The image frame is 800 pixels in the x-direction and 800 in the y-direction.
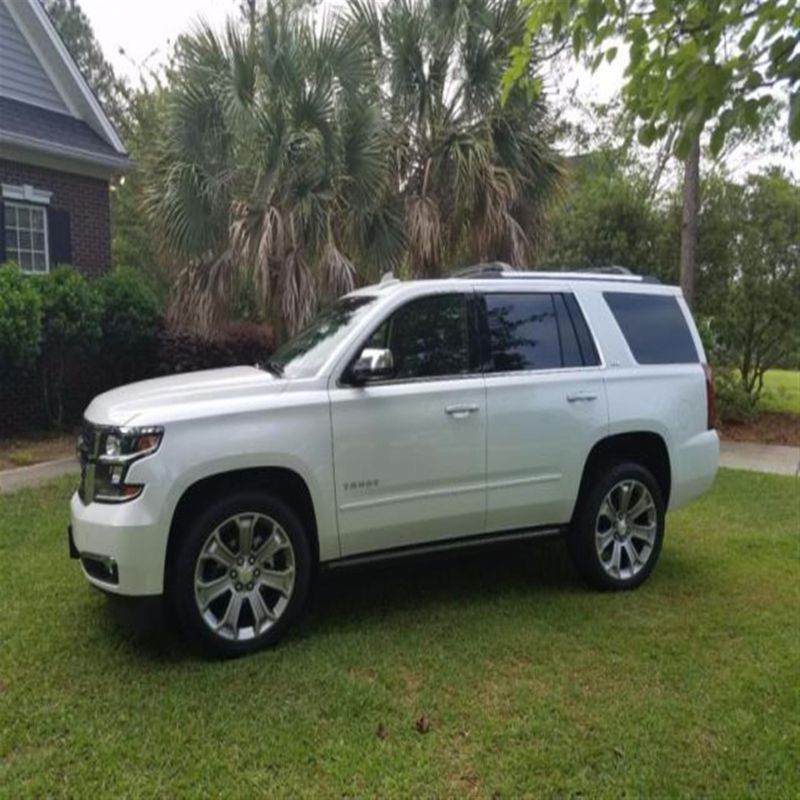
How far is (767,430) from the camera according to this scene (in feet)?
39.5

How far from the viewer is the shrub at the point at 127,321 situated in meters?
10.8

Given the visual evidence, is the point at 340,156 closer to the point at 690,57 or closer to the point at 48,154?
the point at 48,154

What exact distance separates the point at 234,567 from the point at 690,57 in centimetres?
309

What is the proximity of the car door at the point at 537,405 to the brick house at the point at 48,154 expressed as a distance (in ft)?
30.2

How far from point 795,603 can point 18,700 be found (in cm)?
446

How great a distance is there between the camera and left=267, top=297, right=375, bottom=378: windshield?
4.42m

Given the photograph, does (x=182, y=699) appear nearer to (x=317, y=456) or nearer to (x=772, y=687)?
(x=317, y=456)

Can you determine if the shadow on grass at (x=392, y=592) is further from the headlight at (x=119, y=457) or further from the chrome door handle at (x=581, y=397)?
the chrome door handle at (x=581, y=397)

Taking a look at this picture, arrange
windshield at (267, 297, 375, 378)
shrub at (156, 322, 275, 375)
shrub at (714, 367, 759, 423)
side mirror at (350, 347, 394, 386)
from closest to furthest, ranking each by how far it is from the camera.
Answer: side mirror at (350, 347, 394, 386) → windshield at (267, 297, 375, 378) → shrub at (156, 322, 275, 375) → shrub at (714, 367, 759, 423)

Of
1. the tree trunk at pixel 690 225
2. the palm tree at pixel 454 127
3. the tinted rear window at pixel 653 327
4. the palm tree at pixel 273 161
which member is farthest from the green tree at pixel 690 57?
the tree trunk at pixel 690 225

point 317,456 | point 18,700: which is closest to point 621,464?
point 317,456

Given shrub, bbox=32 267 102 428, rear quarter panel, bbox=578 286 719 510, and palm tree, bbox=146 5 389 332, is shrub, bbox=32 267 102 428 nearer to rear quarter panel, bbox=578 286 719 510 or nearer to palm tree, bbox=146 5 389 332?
palm tree, bbox=146 5 389 332

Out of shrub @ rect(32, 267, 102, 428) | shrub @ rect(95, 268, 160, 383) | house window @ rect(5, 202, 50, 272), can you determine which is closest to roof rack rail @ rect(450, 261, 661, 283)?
shrub @ rect(32, 267, 102, 428)

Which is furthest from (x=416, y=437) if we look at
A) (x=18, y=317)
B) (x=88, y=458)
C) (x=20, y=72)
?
(x=20, y=72)
